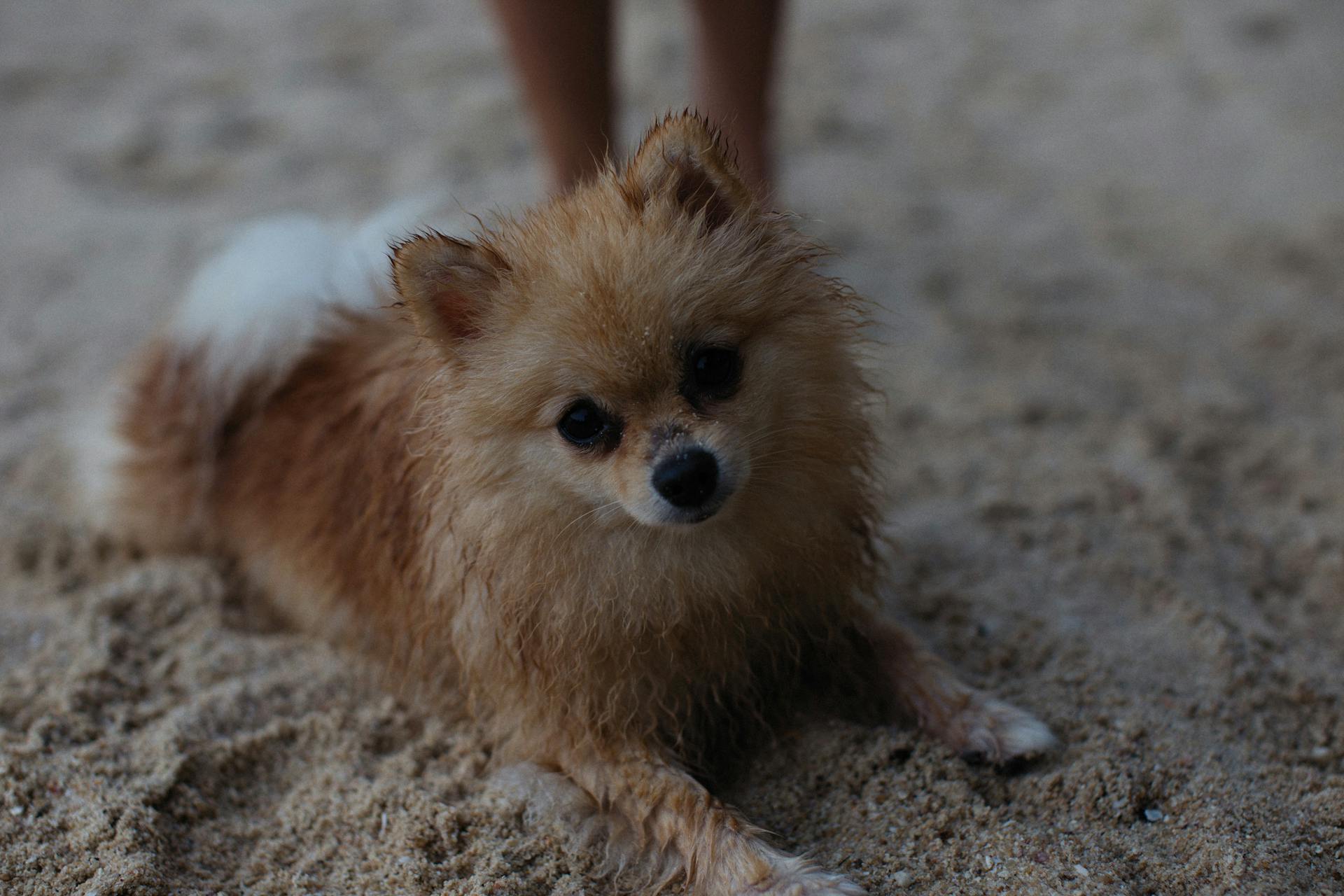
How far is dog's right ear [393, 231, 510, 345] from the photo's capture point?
6.07 ft

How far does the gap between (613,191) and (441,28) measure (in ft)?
14.7

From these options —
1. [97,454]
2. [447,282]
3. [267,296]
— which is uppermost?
[447,282]

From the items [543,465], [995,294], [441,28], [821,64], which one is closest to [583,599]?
[543,465]

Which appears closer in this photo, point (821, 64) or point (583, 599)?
point (583, 599)

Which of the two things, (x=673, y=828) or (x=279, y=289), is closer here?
(x=673, y=828)

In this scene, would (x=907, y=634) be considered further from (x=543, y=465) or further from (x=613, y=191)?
(x=613, y=191)

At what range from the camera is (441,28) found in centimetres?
592

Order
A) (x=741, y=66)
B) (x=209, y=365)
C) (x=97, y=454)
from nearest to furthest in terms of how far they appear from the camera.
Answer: (x=209, y=365) → (x=97, y=454) → (x=741, y=66)

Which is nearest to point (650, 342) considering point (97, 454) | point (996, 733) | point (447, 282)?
point (447, 282)

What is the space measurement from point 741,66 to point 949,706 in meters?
2.06

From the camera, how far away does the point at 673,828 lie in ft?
6.47

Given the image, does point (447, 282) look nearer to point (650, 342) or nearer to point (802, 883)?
point (650, 342)

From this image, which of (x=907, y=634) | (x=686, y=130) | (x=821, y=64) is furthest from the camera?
(x=821, y=64)

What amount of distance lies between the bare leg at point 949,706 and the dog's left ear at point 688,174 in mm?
919
